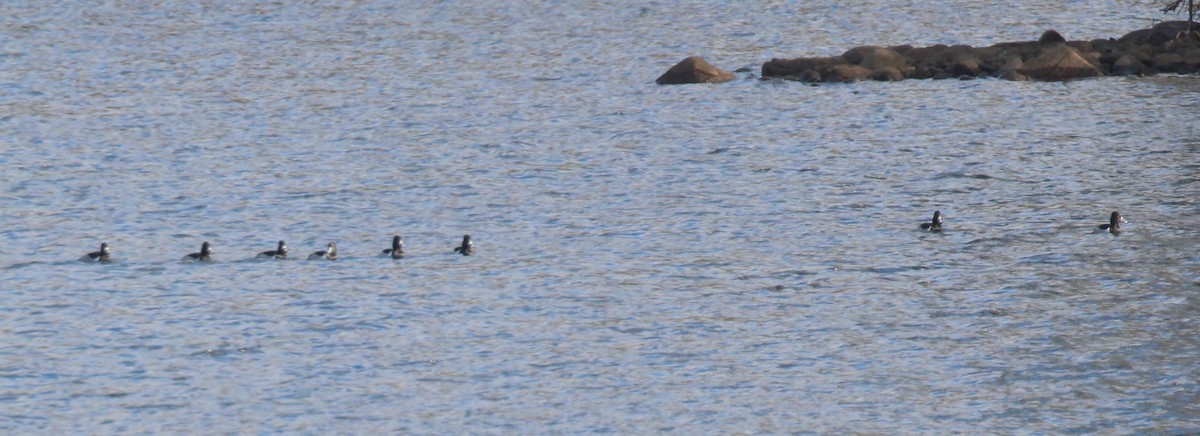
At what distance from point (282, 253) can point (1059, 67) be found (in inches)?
1024

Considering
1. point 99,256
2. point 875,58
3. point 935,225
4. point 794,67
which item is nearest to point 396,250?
point 99,256

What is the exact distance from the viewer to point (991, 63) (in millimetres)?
45188

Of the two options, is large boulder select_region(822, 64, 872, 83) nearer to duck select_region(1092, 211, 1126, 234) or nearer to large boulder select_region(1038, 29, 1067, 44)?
large boulder select_region(1038, 29, 1067, 44)

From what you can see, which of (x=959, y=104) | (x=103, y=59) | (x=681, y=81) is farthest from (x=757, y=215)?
(x=103, y=59)

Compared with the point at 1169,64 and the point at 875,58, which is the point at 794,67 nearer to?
the point at 875,58

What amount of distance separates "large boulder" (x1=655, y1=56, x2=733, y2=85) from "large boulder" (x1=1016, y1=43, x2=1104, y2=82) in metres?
8.05

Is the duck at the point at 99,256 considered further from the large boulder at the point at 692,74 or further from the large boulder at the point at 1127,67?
the large boulder at the point at 1127,67

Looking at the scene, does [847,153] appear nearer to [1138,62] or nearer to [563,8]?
[1138,62]

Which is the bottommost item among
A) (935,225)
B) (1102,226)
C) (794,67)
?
(1102,226)

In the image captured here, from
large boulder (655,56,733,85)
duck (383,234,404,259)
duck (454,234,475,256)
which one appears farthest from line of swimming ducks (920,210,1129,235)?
large boulder (655,56,733,85)

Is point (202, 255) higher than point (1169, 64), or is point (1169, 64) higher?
point (1169, 64)

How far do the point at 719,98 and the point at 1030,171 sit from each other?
11970 mm

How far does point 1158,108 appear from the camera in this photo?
126ft

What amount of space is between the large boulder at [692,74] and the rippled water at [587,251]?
842mm
